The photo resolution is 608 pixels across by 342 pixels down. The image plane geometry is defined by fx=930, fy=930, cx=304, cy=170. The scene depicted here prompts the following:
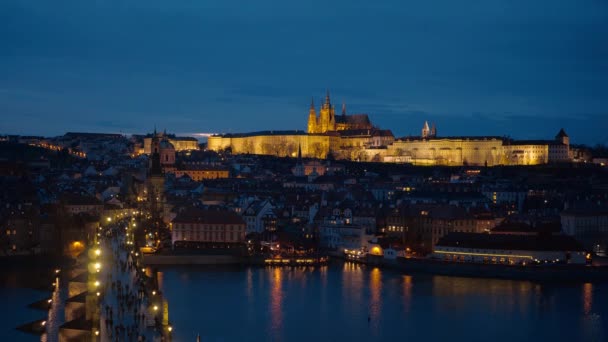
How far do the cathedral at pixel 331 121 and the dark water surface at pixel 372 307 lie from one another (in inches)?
1717

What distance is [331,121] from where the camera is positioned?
204ft

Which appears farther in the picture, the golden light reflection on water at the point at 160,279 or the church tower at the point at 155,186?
the church tower at the point at 155,186

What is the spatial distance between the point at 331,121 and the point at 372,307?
47.9m

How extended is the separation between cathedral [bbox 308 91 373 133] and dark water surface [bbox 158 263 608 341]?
143ft

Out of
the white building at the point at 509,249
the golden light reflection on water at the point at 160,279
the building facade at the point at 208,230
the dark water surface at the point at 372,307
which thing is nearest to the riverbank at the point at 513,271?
the white building at the point at 509,249

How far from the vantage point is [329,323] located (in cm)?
1351

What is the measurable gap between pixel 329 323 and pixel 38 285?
17.6 ft

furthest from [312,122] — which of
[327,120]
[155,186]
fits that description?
[155,186]

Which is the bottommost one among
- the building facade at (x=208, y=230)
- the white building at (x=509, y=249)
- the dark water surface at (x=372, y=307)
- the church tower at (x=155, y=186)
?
the dark water surface at (x=372, y=307)

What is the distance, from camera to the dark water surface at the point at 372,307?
12898 mm

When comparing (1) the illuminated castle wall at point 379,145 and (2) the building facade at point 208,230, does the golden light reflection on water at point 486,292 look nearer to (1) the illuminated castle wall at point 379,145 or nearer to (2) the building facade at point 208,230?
(2) the building facade at point 208,230

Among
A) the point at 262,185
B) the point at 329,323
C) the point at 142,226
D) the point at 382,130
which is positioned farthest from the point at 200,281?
the point at 382,130

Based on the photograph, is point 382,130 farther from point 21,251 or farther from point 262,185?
point 21,251

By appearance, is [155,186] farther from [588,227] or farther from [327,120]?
[327,120]
